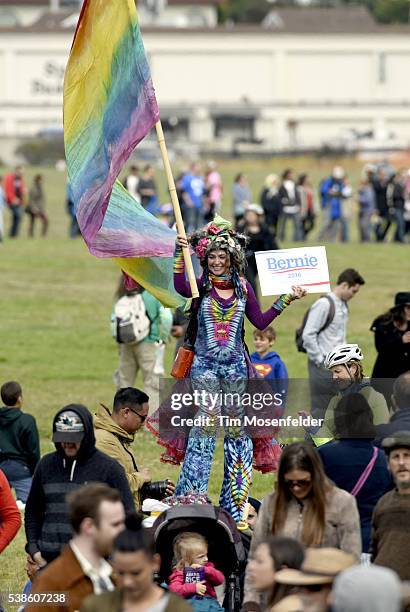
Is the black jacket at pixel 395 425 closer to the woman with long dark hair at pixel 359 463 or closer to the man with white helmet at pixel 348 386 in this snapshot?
the man with white helmet at pixel 348 386

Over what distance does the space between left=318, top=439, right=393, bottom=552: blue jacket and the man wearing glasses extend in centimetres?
166

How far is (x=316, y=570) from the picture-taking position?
7.27 m

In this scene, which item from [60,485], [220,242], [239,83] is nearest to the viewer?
[60,485]

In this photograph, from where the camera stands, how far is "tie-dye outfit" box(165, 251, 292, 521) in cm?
1112

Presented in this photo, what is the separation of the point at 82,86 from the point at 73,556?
17.0ft

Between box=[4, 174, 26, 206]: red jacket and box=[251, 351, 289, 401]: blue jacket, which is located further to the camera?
box=[4, 174, 26, 206]: red jacket

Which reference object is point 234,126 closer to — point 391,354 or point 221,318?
point 391,354

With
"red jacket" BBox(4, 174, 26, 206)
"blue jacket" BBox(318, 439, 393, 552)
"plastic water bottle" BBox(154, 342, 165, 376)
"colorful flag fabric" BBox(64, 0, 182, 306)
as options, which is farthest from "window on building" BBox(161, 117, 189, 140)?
"blue jacket" BBox(318, 439, 393, 552)

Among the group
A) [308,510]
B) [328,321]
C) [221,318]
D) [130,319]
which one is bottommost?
[308,510]

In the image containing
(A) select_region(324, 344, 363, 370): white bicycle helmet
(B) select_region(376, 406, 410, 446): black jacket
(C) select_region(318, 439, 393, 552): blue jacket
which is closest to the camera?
(C) select_region(318, 439, 393, 552): blue jacket

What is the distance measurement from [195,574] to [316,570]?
2.56 m

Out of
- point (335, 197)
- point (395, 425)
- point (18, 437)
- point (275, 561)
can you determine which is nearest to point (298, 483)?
point (275, 561)

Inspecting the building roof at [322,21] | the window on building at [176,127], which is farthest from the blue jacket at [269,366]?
the building roof at [322,21]

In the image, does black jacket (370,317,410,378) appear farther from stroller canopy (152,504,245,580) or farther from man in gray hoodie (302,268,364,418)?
stroller canopy (152,504,245,580)
